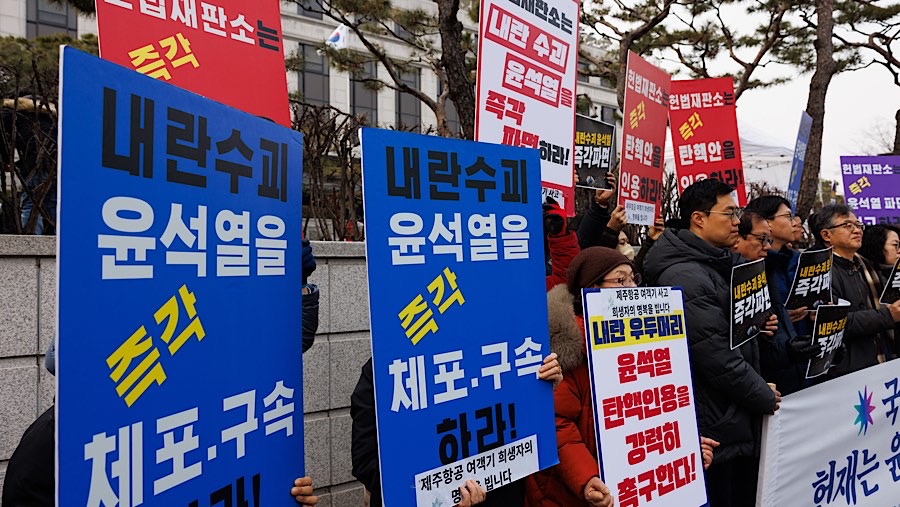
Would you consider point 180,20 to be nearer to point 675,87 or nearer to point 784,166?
point 675,87

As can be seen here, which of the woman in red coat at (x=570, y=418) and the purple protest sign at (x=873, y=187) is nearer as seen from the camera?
the woman in red coat at (x=570, y=418)

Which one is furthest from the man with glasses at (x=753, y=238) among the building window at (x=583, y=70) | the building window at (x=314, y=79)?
the building window at (x=314, y=79)

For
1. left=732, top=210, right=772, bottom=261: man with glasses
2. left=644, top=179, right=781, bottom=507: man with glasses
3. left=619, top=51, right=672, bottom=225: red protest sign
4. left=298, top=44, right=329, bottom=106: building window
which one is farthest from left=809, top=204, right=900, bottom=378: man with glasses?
left=298, top=44, right=329, bottom=106: building window

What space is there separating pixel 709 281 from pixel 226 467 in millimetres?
2385

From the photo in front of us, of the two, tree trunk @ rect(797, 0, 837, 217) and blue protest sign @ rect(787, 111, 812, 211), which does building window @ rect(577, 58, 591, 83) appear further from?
blue protest sign @ rect(787, 111, 812, 211)

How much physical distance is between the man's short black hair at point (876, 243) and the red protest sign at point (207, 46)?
4388 millimetres

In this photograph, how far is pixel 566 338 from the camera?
2.72 m

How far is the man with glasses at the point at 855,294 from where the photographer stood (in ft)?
14.8

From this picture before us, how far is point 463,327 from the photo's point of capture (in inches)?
86.6

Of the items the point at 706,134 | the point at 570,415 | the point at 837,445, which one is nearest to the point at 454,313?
the point at 570,415

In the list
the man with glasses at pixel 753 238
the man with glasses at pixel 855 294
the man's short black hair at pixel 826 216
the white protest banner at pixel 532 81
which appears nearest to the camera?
the white protest banner at pixel 532 81

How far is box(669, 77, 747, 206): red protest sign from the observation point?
6.05m

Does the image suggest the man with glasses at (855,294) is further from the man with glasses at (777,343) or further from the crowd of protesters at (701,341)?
the man with glasses at (777,343)

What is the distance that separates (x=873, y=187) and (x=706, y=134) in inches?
86.2
